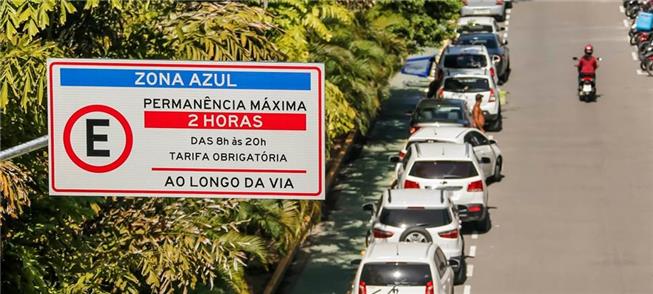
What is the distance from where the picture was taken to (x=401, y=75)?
52.7 m

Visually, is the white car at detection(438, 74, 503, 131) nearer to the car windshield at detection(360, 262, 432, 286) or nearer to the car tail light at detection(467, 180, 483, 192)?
the car tail light at detection(467, 180, 483, 192)

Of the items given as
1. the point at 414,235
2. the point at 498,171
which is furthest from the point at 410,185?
the point at 498,171

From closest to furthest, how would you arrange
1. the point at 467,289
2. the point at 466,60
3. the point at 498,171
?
the point at 467,289 → the point at 498,171 → the point at 466,60

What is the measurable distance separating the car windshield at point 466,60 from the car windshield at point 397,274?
2131cm

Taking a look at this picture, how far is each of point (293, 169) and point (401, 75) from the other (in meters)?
Answer: 40.9

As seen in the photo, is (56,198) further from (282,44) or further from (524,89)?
(524,89)

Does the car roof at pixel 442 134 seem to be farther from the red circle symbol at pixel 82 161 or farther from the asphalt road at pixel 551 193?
the red circle symbol at pixel 82 161

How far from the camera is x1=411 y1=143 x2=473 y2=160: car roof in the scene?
32625 mm

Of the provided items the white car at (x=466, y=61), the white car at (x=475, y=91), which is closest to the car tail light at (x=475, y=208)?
the white car at (x=475, y=91)

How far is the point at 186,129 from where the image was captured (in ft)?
39.7

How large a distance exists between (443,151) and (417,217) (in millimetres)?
4463

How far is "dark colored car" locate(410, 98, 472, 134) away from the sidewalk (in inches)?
50.8

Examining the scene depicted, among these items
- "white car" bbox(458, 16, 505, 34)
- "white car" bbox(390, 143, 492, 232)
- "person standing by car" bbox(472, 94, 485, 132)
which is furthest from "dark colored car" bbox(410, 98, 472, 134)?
"white car" bbox(458, 16, 505, 34)

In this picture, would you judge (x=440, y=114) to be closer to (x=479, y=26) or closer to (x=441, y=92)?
(x=441, y=92)
